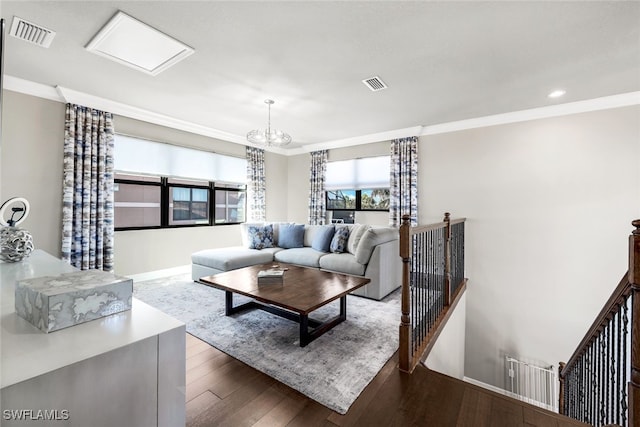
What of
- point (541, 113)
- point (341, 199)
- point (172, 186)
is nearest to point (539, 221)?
point (541, 113)

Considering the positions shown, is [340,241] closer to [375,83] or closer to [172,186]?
[375,83]

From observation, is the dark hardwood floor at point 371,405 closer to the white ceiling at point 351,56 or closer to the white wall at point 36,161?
the white ceiling at point 351,56

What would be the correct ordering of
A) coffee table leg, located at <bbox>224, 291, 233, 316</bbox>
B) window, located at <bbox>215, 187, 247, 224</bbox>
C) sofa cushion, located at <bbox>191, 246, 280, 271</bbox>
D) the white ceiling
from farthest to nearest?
window, located at <bbox>215, 187, 247, 224</bbox> < sofa cushion, located at <bbox>191, 246, 280, 271</bbox> < coffee table leg, located at <bbox>224, 291, 233, 316</bbox> < the white ceiling

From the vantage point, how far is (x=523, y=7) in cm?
189

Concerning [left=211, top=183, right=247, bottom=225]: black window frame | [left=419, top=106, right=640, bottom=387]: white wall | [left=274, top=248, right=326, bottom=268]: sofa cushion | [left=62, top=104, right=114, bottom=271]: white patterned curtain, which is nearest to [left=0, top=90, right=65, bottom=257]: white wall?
[left=62, top=104, right=114, bottom=271]: white patterned curtain

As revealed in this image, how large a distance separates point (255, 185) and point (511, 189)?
4480mm

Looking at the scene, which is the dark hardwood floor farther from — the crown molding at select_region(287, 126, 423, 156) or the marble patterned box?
the crown molding at select_region(287, 126, 423, 156)

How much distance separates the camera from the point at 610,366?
1854 millimetres

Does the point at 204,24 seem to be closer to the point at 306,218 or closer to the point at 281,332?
the point at 281,332

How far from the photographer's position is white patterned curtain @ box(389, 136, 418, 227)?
15.1ft

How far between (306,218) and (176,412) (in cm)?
532

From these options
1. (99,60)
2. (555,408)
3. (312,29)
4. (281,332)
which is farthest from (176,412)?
(555,408)

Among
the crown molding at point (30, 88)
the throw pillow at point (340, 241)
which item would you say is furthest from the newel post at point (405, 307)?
the crown molding at point (30, 88)

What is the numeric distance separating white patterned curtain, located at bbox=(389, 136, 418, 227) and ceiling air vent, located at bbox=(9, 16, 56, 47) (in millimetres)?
4399
